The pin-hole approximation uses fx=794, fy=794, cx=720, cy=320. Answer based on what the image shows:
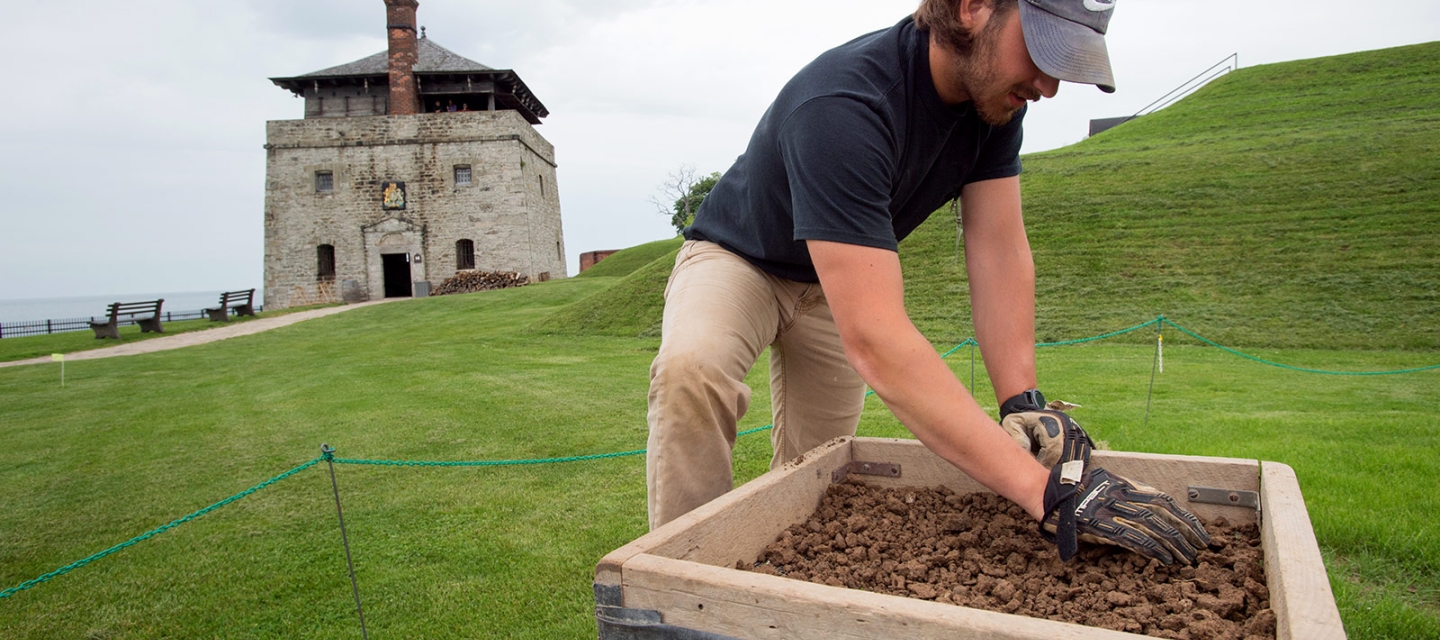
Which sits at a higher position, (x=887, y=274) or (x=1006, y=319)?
(x=887, y=274)

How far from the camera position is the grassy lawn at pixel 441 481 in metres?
3.00

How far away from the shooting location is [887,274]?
179cm

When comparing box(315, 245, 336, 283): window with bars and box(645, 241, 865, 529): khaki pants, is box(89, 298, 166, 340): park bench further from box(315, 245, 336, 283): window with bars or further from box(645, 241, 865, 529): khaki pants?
box(645, 241, 865, 529): khaki pants

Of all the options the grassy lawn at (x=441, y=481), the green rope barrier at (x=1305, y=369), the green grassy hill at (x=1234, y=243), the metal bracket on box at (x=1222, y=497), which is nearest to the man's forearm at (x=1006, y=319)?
the metal bracket on box at (x=1222, y=497)

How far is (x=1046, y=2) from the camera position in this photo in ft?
5.85

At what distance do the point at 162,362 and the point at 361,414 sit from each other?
28.2ft

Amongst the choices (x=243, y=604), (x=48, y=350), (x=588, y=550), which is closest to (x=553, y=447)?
(x=588, y=550)

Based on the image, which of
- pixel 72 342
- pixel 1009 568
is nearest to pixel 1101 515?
pixel 1009 568

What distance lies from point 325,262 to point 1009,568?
1307 inches

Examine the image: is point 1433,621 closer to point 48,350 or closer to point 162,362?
point 162,362

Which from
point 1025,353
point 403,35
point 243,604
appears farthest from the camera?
point 403,35

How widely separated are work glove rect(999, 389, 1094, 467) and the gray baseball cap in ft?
2.82

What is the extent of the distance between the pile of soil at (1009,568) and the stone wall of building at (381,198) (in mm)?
29608

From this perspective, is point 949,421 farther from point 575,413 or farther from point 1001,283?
point 575,413
